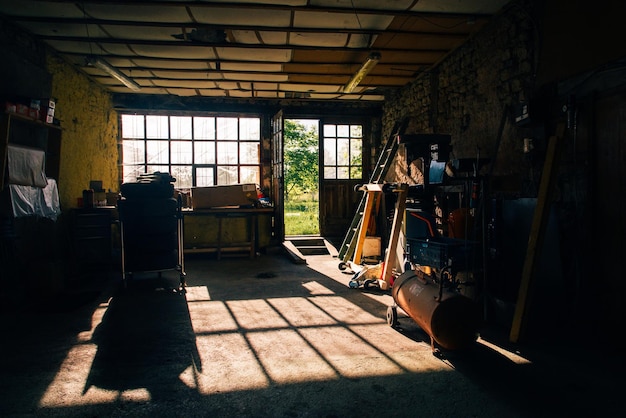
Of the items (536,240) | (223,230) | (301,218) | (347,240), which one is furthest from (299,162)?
(536,240)

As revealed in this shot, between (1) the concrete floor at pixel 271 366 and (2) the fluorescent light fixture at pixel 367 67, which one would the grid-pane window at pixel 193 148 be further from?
(1) the concrete floor at pixel 271 366

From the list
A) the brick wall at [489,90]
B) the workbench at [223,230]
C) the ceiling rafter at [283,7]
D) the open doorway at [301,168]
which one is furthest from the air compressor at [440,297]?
the open doorway at [301,168]

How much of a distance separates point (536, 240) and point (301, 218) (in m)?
11.3

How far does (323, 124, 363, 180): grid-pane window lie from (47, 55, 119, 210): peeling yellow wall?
460 centimetres

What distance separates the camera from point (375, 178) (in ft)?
29.5

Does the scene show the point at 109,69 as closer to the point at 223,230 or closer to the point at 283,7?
the point at 283,7

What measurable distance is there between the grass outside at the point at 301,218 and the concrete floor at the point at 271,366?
773cm

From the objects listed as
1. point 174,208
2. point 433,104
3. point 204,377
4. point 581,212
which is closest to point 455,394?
point 204,377

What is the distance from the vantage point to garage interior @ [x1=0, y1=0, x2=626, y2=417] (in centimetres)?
280

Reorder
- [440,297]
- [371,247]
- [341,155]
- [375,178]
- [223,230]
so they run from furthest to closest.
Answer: [341,155] → [223,230] → [375,178] → [371,247] → [440,297]

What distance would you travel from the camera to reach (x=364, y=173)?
9828 millimetres

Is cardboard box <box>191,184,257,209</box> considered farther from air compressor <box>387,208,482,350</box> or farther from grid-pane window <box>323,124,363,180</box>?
air compressor <box>387,208,482,350</box>

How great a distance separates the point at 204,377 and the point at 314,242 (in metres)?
6.45

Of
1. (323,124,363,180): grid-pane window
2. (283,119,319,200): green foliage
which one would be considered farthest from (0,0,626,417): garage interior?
(283,119,319,200): green foliage
